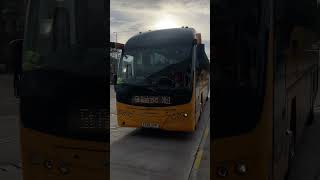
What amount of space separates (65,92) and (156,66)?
2.27 meters

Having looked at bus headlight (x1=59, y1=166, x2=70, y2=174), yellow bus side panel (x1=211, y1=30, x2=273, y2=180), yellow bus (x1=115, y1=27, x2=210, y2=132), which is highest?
yellow bus (x1=115, y1=27, x2=210, y2=132)

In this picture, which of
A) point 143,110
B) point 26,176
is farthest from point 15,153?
point 26,176

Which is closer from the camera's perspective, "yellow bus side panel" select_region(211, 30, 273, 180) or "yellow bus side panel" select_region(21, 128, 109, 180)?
"yellow bus side panel" select_region(211, 30, 273, 180)

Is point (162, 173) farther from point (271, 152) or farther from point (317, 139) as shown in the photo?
point (317, 139)

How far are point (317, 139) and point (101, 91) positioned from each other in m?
8.76

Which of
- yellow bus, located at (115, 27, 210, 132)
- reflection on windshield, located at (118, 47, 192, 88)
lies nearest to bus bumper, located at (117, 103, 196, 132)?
yellow bus, located at (115, 27, 210, 132)

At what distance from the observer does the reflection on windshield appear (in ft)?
17.1

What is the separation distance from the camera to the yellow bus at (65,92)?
3889mm

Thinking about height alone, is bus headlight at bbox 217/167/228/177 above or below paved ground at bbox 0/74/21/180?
above

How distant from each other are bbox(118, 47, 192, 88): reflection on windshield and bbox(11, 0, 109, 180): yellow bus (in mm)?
557

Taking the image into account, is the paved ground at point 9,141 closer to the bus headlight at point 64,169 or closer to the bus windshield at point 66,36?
the bus headlight at point 64,169

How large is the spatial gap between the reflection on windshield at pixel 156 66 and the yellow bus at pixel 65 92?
56 cm

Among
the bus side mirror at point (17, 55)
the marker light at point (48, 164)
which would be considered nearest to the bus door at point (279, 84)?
the marker light at point (48, 164)

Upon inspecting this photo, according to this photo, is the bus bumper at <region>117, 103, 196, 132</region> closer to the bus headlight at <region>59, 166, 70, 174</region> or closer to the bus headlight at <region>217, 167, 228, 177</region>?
the bus headlight at <region>59, 166, 70, 174</region>
